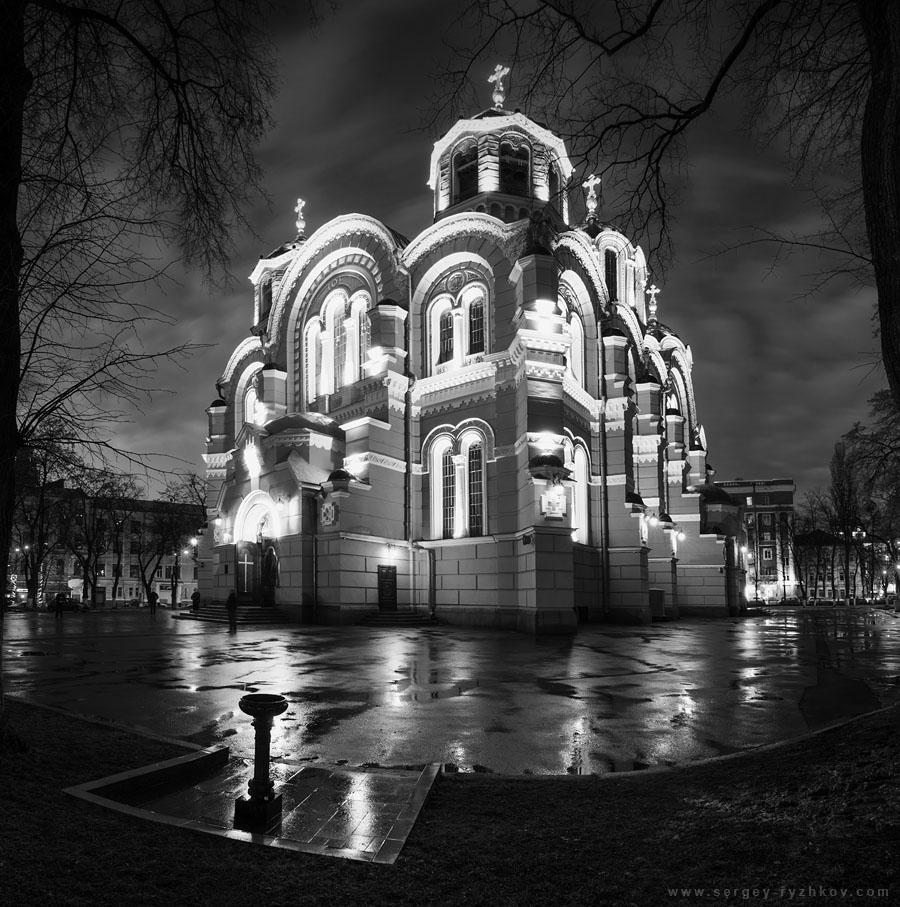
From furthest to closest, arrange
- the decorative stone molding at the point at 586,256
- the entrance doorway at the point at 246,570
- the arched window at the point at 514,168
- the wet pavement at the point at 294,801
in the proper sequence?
the arched window at the point at 514,168 → the decorative stone molding at the point at 586,256 → the entrance doorway at the point at 246,570 → the wet pavement at the point at 294,801

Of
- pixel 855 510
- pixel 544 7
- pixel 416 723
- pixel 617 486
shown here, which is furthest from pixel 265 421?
pixel 855 510

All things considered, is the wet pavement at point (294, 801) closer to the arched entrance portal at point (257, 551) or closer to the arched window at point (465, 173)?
the arched entrance portal at point (257, 551)

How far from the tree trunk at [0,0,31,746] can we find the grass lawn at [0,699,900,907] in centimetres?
225

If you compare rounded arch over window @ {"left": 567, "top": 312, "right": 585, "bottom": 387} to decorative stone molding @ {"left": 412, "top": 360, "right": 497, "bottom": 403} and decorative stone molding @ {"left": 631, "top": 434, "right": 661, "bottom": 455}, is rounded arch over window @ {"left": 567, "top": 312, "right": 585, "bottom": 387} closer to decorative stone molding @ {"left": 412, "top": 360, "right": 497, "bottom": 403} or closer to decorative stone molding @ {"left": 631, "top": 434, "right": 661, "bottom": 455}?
decorative stone molding @ {"left": 412, "top": 360, "right": 497, "bottom": 403}

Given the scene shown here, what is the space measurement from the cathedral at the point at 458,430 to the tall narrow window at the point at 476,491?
63mm

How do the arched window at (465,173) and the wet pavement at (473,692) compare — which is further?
the arched window at (465,173)

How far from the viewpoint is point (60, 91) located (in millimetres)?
7102

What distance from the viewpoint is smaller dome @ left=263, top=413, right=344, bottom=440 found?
34281 mm

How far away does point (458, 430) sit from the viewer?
1278 inches

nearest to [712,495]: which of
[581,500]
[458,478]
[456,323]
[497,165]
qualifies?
[581,500]

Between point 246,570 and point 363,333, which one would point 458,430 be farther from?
point 246,570

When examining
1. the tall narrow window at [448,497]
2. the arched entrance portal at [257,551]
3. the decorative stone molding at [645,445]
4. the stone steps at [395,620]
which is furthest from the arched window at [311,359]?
the decorative stone molding at [645,445]

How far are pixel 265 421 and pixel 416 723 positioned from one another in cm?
3037

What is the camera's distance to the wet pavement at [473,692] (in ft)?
29.8
